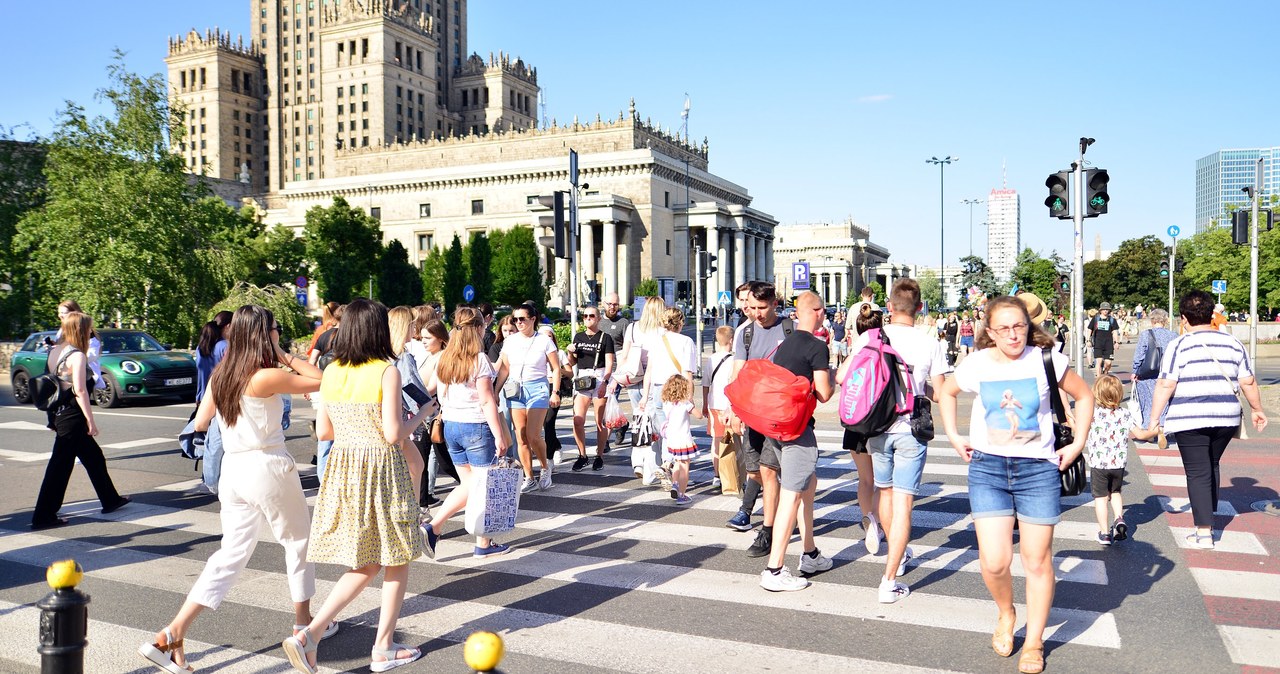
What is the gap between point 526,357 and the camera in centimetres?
921

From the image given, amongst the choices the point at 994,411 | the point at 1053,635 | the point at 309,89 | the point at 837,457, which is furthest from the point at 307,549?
the point at 309,89

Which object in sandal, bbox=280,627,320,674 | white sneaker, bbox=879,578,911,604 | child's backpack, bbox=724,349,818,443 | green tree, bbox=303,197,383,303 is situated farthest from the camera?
green tree, bbox=303,197,383,303

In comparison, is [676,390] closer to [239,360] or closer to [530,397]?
[530,397]

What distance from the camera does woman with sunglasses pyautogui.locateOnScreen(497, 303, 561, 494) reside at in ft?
30.1

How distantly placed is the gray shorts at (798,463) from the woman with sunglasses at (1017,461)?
4.57 ft

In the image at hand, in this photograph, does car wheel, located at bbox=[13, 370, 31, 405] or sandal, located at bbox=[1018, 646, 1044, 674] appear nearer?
sandal, located at bbox=[1018, 646, 1044, 674]

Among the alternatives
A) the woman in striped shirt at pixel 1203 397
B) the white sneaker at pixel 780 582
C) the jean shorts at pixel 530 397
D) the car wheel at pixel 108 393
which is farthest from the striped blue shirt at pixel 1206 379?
the car wheel at pixel 108 393

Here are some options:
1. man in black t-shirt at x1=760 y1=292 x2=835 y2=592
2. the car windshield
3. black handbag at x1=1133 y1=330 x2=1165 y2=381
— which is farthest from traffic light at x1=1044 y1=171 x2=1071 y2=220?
the car windshield

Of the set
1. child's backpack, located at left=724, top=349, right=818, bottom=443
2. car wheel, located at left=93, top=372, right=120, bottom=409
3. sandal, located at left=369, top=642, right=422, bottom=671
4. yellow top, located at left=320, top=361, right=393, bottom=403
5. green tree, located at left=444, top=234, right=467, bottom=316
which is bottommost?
sandal, located at left=369, top=642, right=422, bottom=671

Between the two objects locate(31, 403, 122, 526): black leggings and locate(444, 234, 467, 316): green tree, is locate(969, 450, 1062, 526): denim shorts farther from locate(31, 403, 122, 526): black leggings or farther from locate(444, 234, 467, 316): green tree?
locate(444, 234, 467, 316): green tree

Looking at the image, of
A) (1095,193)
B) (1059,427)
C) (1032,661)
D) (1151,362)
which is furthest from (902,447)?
(1095,193)

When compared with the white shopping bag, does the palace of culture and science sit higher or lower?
higher

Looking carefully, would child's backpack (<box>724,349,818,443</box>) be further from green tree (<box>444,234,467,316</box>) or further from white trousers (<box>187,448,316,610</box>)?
green tree (<box>444,234,467,316</box>)

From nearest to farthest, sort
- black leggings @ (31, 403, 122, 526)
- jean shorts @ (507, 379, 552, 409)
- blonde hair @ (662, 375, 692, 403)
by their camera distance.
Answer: black leggings @ (31, 403, 122, 526), blonde hair @ (662, 375, 692, 403), jean shorts @ (507, 379, 552, 409)
